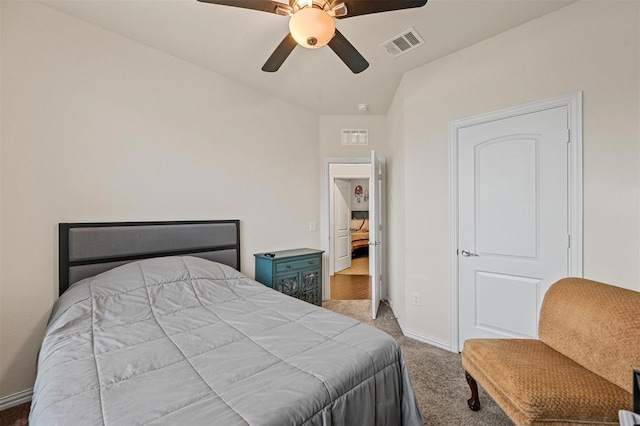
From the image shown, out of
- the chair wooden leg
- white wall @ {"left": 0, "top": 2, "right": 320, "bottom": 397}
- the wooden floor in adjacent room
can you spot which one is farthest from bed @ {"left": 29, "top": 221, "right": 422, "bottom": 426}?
the wooden floor in adjacent room

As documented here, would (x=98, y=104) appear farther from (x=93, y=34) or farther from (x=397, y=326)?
(x=397, y=326)

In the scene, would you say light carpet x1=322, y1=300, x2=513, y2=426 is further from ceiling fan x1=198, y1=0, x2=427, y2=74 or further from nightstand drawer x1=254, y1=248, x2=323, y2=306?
ceiling fan x1=198, y1=0, x2=427, y2=74

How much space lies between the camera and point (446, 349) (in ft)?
8.50

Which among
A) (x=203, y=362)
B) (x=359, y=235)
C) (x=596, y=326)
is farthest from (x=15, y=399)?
(x=359, y=235)

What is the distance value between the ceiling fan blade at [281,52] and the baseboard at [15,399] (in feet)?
9.12

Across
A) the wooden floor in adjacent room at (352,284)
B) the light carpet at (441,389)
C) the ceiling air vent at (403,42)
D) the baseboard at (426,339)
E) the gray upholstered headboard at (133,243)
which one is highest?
the ceiling air vent at (403,42)

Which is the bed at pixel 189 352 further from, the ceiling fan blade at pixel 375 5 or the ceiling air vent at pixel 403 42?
the ceiling air vent at pixel 403 42

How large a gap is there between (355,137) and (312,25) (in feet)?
8.80

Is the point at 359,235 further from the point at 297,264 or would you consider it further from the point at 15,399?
the point at 15,399

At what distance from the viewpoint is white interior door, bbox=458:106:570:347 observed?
2043 millimetres

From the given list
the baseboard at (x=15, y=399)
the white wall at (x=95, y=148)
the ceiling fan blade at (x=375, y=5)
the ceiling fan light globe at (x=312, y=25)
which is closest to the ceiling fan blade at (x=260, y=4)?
the ceiling fan light globe at (x=312, y=25)

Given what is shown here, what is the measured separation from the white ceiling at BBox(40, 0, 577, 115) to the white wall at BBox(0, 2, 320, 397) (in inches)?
7.7

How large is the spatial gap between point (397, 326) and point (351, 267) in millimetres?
3326

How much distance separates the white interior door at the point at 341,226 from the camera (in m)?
6.11
